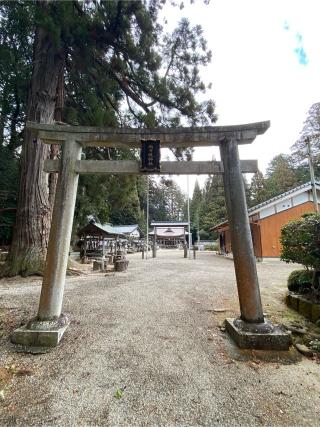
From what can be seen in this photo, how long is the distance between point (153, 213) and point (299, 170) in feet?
102

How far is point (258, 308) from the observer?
3123 mm

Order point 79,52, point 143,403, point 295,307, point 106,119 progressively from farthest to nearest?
point 106,119, point 79,52, point 295,307, point 143,403

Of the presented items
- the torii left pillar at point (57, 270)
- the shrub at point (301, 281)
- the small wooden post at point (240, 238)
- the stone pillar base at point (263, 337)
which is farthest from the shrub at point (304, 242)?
the torii left pillar at point (57, 270)

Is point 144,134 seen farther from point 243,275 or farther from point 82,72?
point 82,72

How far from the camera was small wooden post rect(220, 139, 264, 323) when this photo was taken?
3145mm

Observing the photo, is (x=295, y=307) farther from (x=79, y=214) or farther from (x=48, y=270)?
(x=79, y=214)

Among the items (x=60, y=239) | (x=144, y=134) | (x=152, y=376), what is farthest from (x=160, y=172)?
(x=152, y=376)

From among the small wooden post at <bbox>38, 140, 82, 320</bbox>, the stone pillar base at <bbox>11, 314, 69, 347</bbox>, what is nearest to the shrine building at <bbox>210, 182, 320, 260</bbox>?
the small wooden post at <bbox>38, 140, 82, 320</bbox>

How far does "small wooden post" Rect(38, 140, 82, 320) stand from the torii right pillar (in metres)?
2.37

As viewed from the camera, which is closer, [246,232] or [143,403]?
[143,403]

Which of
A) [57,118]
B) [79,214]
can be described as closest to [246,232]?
[57,118]

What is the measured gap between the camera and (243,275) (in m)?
3.21

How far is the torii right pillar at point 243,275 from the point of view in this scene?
2865mm

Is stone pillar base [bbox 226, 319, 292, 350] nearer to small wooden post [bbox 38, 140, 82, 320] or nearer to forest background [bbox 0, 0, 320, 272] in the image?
small wooden post [bbox 38, 140, 82, 320]
